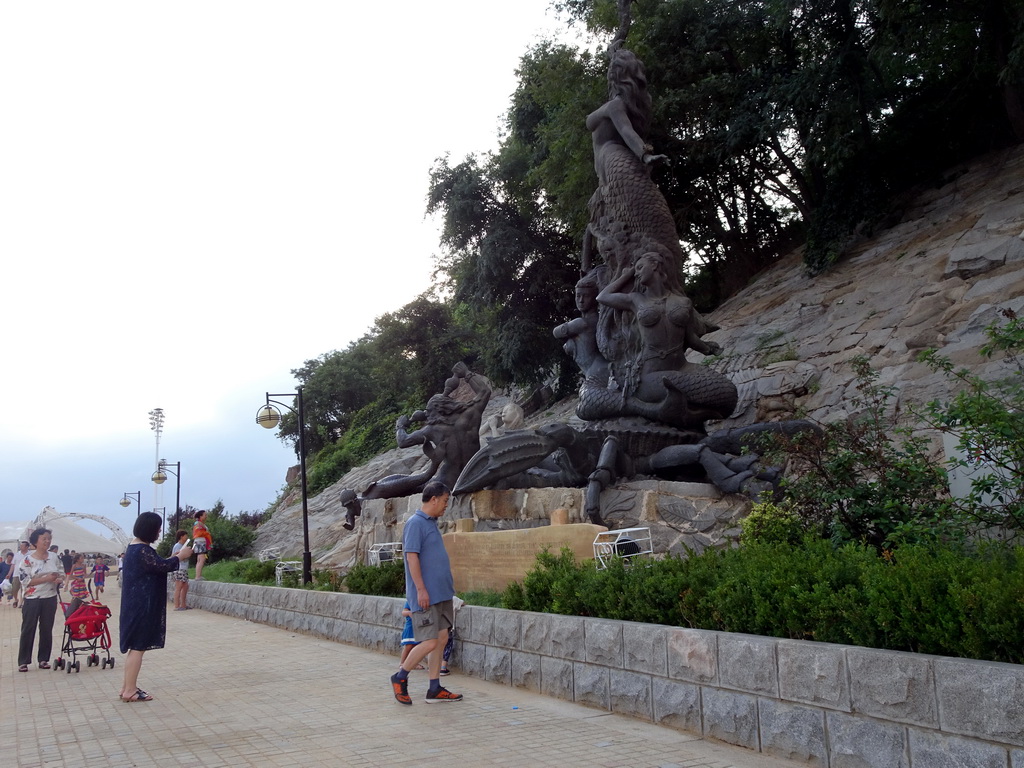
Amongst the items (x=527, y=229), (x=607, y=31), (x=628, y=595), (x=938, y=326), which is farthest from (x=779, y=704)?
(x=527, y=229)

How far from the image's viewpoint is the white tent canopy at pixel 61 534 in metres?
26.8

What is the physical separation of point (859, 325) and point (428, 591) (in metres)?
13.4

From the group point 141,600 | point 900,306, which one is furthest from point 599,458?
point 900,306

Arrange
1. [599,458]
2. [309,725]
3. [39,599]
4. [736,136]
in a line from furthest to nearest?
[736,136] < [599,458] < [39,599] < [309,725]

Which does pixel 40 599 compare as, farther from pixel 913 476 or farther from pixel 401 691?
pixel 913 476

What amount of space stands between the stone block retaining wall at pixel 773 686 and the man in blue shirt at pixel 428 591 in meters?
0.77

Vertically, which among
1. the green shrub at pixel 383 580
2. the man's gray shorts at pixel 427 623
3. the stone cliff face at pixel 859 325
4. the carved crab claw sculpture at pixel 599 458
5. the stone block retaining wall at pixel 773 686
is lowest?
the stone block retaining wall at pixel 773 686

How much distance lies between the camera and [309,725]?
5691 mm

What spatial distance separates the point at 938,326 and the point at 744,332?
5.28 metres

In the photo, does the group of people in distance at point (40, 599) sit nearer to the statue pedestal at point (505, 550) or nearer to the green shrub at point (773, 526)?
the statue pedestal at point (505, 550)

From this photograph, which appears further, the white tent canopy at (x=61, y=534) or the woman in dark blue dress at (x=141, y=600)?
the white tent canopy at (x=61, y=534)

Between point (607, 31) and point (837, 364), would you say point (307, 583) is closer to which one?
point (837, 364)

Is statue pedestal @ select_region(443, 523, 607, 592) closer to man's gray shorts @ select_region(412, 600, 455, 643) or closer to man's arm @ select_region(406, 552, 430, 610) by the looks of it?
man's gray shorts @ select_region(412, 600, 455, 643)

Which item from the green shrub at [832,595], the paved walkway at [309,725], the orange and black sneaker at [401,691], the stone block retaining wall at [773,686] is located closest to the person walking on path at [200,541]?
the paved walkway at [309,725]
